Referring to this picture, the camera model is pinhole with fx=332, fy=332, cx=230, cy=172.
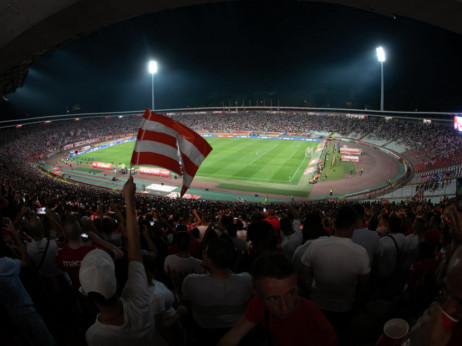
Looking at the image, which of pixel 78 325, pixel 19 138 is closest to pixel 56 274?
pixel 78 325

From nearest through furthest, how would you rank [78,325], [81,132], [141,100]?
[78,325], [81,132], [141,100]

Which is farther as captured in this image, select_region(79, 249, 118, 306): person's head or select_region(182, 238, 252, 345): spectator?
select_region(182, 238, 252, 345): spectator

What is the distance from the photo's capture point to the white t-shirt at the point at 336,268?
129 inches

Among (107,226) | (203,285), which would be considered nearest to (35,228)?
(107,226)

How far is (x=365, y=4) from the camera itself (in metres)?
3.31

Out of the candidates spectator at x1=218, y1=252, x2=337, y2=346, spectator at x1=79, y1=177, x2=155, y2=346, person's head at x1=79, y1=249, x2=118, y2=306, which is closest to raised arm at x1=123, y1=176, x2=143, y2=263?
spectator at x1=79, y1=177, x2=155, y2=346

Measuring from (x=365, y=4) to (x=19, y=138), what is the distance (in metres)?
63.7

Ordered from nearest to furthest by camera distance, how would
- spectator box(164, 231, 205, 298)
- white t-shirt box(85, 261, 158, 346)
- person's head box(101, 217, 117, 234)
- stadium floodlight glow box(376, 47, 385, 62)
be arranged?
white t-shirt box(85, 261, 158, 346), spectator box(164, 231, 205, 298), person's head box(101, 217, 117, 234), stadium floodlight glow box(376, 47, 385, 62)

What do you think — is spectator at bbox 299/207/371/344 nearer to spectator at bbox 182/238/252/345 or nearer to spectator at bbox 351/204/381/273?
spectator at bbox 182/238/252/345

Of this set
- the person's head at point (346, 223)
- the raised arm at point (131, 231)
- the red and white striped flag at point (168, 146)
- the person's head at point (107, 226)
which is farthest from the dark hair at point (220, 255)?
the person's head at point (107, 226)

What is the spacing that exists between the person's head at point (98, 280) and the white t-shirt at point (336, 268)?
1.96m

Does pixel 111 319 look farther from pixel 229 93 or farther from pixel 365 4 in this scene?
pixel 229 93

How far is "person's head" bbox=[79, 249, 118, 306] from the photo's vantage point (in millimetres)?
2188

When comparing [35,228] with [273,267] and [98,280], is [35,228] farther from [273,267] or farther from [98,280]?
[273,267]
